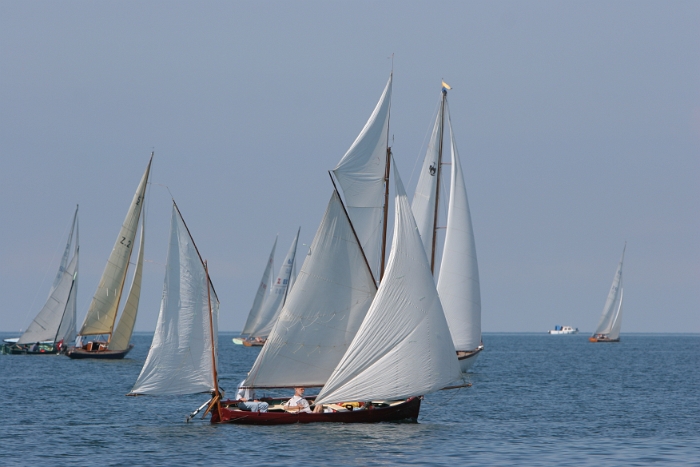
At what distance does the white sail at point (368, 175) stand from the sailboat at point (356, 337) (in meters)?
0.98

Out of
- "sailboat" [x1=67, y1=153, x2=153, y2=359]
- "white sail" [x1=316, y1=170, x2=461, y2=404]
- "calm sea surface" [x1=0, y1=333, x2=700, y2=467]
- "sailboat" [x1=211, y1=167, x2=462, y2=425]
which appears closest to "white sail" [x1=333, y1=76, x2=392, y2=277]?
"sailboat" [x1=211, y1=167, x2=462, y2=425]

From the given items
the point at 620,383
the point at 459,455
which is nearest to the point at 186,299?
the point at 459,455

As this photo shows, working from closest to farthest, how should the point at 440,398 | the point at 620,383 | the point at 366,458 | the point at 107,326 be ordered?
the point at 366,458, the point at 440,398, the point at 620,383, the point at 107,326

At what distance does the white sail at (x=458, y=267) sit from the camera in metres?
70.7

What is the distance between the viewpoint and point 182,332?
4247 cm

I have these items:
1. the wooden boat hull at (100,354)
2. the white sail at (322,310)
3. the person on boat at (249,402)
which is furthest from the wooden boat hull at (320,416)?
the wooden boat hull at (100,354)

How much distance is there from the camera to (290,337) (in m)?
42.9

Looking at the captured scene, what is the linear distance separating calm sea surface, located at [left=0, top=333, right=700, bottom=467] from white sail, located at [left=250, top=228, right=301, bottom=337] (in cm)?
6136

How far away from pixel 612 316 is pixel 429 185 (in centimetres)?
12612

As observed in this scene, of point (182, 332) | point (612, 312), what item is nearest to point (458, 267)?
point (182, 332)

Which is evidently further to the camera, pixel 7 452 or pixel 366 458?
pixel 7 452

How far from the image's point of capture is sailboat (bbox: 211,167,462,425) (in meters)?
41.5

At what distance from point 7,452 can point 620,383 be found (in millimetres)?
53335

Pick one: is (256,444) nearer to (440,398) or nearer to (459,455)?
(459,455)
